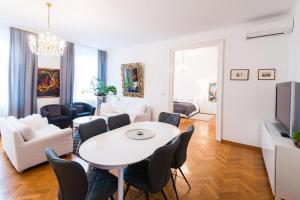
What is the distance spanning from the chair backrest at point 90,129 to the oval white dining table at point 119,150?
245mm

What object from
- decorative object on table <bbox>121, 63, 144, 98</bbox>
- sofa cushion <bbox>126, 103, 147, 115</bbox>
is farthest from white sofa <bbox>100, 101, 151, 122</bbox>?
decorative object on table <bbox>121, 63, 144, 98</bbox>

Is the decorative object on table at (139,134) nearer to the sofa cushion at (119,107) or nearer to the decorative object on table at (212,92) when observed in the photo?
the sofa cushion at (119,107)

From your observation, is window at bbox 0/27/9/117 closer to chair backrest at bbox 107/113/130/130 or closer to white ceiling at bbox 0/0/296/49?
white ceiling at bbox 0/0/296/49

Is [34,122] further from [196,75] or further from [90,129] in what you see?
[196,75]

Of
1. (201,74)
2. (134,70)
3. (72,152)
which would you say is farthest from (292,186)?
(201,74)

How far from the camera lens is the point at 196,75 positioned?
7.96 meters

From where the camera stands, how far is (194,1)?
8.43ft

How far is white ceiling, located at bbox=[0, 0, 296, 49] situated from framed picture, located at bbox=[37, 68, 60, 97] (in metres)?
1.18

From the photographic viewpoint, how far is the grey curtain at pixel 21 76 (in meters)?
3.96

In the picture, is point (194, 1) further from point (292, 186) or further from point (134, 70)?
point (134, 70)

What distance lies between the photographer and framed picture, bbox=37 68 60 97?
15.0 feet

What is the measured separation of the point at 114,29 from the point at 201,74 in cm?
521

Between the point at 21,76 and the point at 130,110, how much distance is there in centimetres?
307

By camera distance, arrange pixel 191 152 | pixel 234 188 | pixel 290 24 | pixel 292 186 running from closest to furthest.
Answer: pixel 292 186
pixel 234 188
pixel 290 24
pixel 191 152
